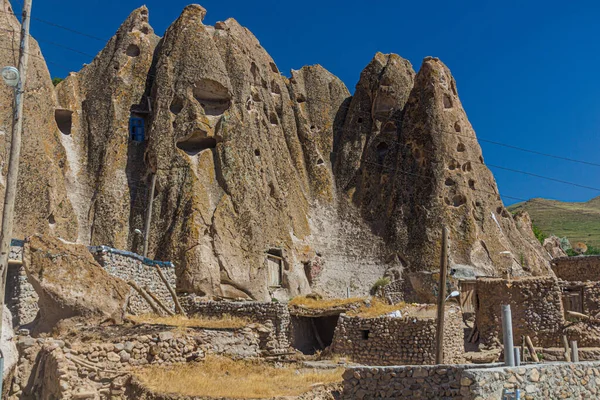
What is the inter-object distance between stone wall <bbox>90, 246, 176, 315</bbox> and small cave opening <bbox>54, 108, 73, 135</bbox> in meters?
17.6

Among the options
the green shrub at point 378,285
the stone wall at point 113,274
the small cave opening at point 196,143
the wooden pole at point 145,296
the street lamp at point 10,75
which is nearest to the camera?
the street lamp at point 10,75

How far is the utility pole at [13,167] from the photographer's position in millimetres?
13086

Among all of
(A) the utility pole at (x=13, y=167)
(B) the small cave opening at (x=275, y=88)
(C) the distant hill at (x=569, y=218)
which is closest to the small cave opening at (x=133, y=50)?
(B) the small cave opening at (x=275, y=88)

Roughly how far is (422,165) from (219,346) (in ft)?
92.5

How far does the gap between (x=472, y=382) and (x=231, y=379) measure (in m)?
6.86

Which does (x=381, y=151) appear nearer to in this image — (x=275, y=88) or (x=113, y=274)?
(x=275, y=88)

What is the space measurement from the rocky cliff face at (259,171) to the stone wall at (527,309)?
1125 cm

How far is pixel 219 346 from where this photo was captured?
17.3 m

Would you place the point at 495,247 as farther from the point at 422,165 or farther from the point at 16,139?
the point at 16,139

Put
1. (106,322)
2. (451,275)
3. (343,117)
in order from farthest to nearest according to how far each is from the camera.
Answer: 1. (343,117)
2. (451,275)
3. (106,322)

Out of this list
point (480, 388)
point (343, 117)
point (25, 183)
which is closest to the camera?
point (480, 388)

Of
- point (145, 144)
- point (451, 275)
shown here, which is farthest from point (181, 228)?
point (451, 275)

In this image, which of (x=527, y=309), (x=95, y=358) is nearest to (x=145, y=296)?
Result: (x=95, y=358)

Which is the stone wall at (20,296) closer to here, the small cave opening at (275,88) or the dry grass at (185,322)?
the dry grass at (185,322)
